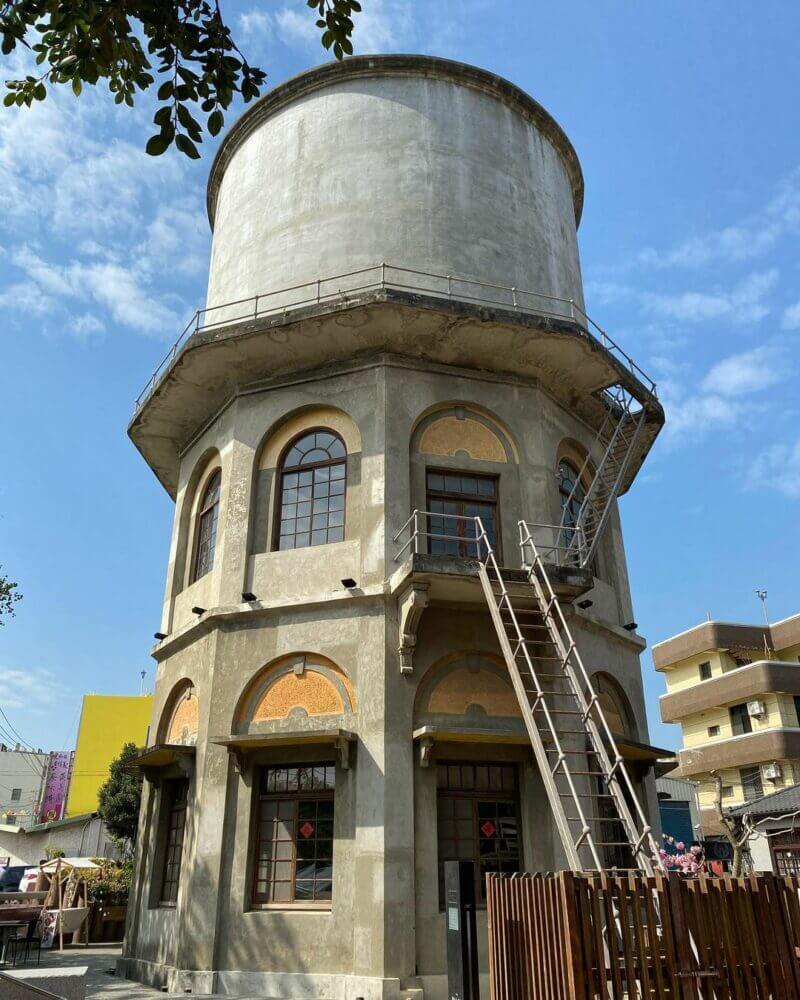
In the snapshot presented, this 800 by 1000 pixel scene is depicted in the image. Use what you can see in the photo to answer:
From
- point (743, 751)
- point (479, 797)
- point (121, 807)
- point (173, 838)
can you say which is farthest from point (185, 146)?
point (743, 751)

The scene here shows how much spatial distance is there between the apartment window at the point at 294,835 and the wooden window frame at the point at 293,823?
1 cm

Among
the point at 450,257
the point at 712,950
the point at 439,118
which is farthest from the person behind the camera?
the point at 439,118

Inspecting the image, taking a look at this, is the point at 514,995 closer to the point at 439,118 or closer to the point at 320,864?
the point at 320,864

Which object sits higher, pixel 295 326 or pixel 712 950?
pixel 295 326

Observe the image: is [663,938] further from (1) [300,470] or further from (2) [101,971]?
(2) [101,971]

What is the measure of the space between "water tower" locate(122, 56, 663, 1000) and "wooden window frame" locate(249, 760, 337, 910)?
4 cm

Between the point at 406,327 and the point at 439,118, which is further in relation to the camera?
the point at 439,118

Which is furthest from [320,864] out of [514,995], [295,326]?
[295,326]

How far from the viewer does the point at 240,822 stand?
13523mm

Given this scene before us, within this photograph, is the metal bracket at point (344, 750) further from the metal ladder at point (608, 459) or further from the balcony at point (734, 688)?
the balcony at point (734, 688)

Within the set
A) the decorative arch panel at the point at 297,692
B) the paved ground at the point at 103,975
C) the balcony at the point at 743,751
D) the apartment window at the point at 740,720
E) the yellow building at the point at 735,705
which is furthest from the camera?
the apartment window at the point at 740,720

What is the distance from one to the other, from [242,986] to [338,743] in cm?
370

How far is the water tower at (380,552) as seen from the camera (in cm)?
1275

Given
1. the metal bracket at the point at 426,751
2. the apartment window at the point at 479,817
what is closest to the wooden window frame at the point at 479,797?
the apartment window at the point at 479,817
